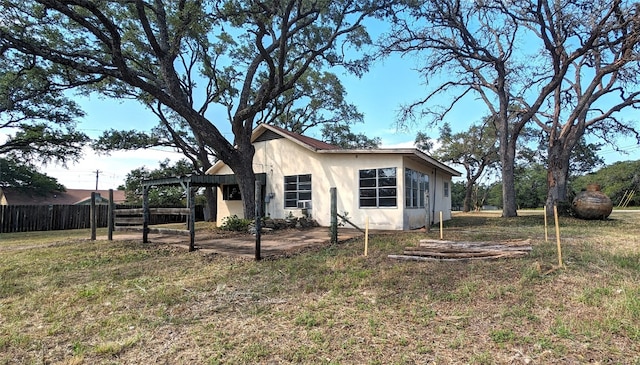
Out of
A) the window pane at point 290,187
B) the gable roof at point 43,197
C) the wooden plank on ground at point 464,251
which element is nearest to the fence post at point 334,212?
the wooden plank on ground at point 464,251

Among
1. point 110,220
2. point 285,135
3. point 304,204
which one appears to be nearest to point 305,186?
point 304,204

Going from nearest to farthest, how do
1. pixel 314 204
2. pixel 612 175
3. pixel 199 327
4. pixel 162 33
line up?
pixel 199 327, pixel 162 33, pixel 314 204, pixel 612 175

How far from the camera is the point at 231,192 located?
1611cm

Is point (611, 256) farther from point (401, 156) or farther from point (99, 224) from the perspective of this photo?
point (99, 224)

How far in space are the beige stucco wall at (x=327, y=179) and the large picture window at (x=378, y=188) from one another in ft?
0.54

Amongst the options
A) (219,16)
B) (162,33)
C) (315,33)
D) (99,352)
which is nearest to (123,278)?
(99,352)

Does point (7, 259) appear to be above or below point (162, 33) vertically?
below

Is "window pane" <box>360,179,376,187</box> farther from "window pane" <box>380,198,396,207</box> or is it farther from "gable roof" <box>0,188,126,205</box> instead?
"gable roof" <box>0,188,126,205</box>

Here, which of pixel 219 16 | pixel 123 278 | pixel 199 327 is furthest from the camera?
pixel 219 16

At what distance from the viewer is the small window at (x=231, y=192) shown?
16.0m

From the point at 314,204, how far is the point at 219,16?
7.53 metres

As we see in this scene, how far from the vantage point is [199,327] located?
3643mm

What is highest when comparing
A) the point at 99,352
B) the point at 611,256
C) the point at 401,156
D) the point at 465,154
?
the point at 465,154

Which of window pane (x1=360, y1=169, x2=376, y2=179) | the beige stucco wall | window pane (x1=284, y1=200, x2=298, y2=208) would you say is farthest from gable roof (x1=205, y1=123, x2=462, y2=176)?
window pane (x1=284, y1=200, x2=298, y2=208)
